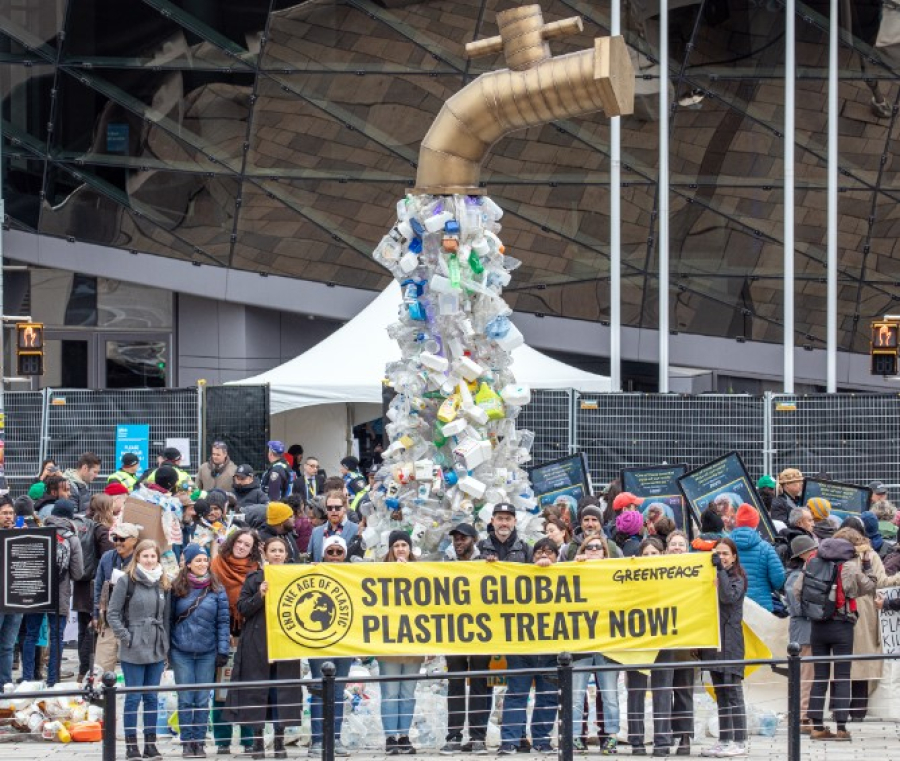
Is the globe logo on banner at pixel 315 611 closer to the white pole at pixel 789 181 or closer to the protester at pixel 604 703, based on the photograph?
the protester at pixel 604 703

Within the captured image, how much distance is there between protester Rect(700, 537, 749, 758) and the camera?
1416 centimetres

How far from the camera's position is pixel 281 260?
33625mm

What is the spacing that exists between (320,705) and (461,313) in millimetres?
4329

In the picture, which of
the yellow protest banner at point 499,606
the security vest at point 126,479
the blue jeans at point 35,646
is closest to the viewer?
the yellow protest banner at point 499,606

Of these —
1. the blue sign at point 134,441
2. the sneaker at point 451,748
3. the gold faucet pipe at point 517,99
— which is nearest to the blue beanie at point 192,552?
the sneaker at point 451,748

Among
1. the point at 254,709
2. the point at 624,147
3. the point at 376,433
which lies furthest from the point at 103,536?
the point at 624,147

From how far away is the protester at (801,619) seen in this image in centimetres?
1493

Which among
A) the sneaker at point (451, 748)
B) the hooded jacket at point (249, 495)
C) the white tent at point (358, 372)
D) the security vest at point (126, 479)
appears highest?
the white tent at point (358, 372)

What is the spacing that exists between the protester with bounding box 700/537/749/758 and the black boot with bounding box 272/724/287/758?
9.12ft

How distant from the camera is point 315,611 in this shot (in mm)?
14211

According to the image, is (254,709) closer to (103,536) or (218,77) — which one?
(103,536)

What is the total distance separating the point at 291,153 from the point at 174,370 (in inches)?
172

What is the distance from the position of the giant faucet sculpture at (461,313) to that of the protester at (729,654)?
10.5ft

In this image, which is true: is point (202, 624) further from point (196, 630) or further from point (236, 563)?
point (236, 563)
